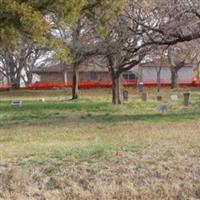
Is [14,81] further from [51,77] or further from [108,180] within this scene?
[108,180]

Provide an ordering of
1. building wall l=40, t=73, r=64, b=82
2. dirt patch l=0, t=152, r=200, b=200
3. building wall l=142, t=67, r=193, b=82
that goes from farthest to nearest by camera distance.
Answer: building wall l=40, t=73, r=64, b=82 < building wall l=142, t=67, r=193, b=82 < dirt patch l=0, t=152, r=200, b=200

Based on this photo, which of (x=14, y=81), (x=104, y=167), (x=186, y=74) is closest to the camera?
(x=104, y=167)

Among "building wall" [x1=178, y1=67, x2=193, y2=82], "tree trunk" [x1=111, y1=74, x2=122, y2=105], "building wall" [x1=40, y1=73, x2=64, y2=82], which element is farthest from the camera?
"building wall" [x1=178, y1=67, x2=193, y2=82]

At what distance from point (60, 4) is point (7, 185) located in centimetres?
738

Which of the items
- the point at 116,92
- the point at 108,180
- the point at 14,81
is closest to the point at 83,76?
the point at 14,81

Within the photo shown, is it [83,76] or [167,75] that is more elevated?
[83,76]

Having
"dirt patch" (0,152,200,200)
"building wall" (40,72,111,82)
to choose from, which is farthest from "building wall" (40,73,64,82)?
"dirt patch" (0,152,200,200)

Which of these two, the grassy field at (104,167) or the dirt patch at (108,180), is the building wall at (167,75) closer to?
the grassy field at (104,167)

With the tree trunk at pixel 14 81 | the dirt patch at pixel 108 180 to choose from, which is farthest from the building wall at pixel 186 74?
the dirt patch at pixel 108 180

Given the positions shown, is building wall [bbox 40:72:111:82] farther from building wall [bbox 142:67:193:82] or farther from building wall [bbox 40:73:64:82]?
building wall [bbox 142:67:193:82]

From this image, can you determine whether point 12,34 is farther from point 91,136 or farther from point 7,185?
point 7,185

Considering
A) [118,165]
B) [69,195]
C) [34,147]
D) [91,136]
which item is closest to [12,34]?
[91,136]

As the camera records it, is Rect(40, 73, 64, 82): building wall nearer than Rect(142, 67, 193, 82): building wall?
No

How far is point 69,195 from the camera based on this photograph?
27.4ft
